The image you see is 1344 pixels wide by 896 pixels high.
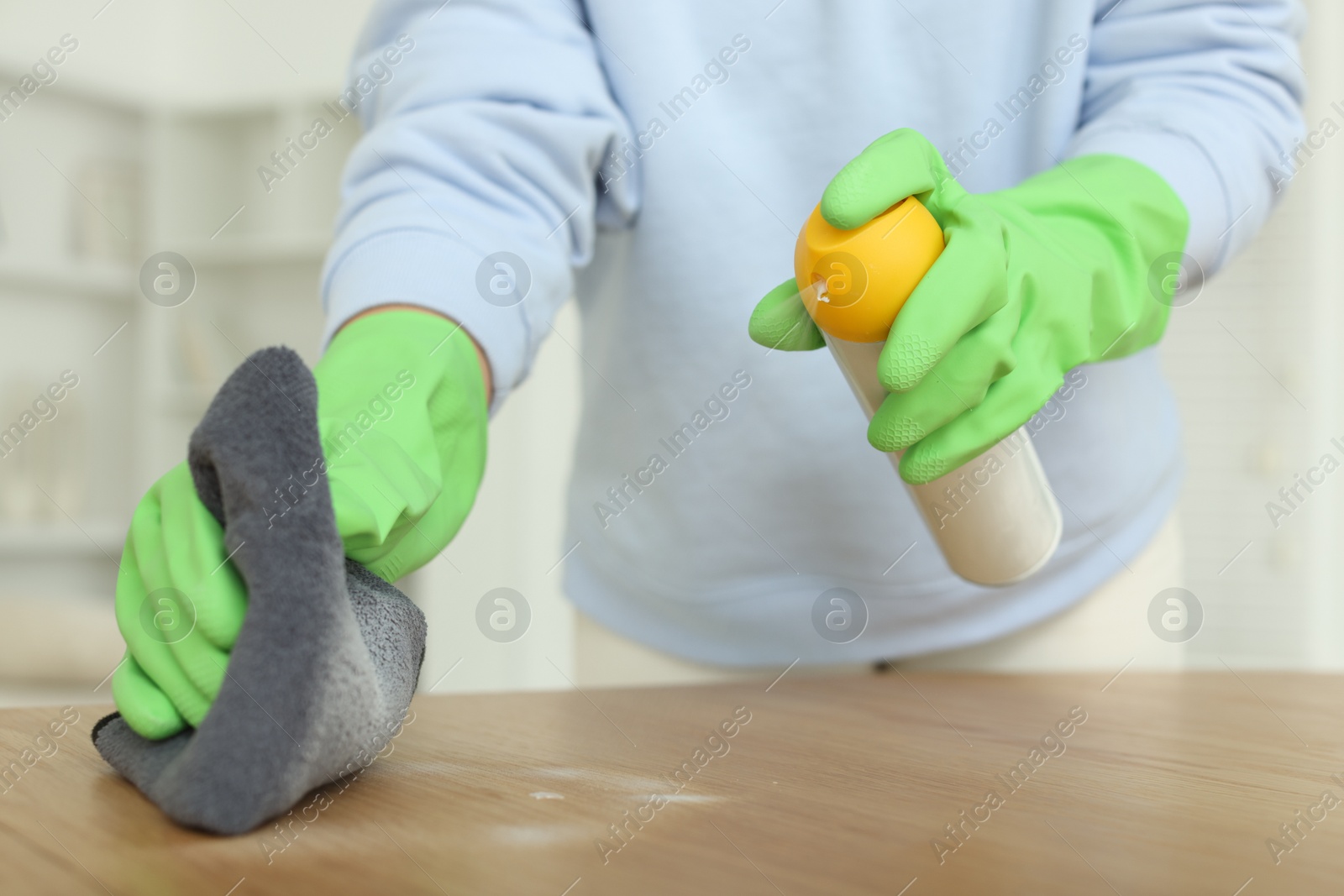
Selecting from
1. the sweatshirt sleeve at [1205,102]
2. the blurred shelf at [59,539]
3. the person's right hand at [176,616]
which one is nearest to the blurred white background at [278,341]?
the blurred shelf at [59,539]

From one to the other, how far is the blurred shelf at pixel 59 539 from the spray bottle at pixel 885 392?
8.29 ft

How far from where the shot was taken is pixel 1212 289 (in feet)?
9.47

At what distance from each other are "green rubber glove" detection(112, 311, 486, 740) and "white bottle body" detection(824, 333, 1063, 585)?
8.3 inches

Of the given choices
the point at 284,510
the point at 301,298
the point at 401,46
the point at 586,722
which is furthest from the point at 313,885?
the point at 301,298

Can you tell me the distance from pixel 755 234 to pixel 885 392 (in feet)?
1.10

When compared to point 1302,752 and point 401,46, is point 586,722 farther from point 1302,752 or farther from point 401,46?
point 401,46

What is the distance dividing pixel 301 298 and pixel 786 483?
2345 millimetres

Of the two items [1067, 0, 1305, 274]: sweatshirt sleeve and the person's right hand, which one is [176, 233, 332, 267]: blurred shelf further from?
the person's right hand

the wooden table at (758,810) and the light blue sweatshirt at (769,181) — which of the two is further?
the light blue sweatshirt at (769,181)

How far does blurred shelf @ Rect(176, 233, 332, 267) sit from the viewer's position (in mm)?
2723

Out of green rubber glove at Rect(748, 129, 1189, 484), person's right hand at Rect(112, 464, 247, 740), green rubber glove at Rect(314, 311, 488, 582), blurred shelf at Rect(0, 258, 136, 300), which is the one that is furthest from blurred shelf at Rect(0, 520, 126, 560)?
green rubber glove at Rect(748, 129, 1189, 484)

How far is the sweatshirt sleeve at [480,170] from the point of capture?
26.1 inches

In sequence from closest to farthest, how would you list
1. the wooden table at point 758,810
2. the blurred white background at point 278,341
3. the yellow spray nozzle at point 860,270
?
1. the wooden table at point 758,810
2. the yellow spray nozzle at point 860,270
3. the blurred white background at point 278,341

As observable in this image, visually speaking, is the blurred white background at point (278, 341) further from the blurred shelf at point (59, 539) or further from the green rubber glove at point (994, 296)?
the green rubber glove at point (994, 296)
